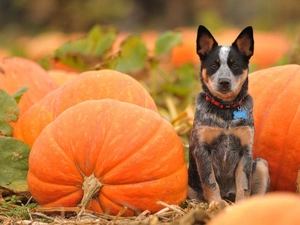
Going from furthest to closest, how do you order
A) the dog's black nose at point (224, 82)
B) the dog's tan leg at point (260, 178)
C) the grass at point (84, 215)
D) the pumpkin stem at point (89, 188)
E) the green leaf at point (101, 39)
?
the green leaf at point (101, 39) → the dog's tan leg at point (260, 178) → the dog's black nose at point (224, 82) → the pumpkin stem at point (89, 188) → the grass at point (84, 215)

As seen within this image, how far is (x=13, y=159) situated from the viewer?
4.44 m

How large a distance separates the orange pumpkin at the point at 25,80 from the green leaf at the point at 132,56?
1256 mm

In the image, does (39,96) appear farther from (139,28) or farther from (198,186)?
(139,28)

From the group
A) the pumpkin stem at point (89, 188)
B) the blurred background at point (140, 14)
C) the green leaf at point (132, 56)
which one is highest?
the green leaf at point (132, 56)

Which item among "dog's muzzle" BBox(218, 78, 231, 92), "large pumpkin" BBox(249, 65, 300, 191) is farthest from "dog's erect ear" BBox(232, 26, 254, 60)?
"large pumpkin" BBox(249, 65, 300, 191)

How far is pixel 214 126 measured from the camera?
4164 millimetres

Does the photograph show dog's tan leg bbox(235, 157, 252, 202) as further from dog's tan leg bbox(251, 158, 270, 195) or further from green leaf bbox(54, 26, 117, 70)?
green leaf bbox(54, 26, 117, 70)

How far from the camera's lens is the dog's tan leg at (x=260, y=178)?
14.4 ft

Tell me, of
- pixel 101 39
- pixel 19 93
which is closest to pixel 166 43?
pixel 101 39

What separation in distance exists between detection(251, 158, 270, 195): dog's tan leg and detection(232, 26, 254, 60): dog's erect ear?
0.71 meters

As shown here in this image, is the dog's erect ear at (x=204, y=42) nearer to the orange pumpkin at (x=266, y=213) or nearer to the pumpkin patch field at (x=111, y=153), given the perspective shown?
the pumpkin patch field at (x=111, y=153)

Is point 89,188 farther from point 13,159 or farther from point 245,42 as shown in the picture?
point 245,42

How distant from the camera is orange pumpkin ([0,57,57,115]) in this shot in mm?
5348

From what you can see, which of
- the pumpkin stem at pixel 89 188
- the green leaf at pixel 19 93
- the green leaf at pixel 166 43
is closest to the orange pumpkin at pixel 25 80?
the green leaf at pixel 19 93
